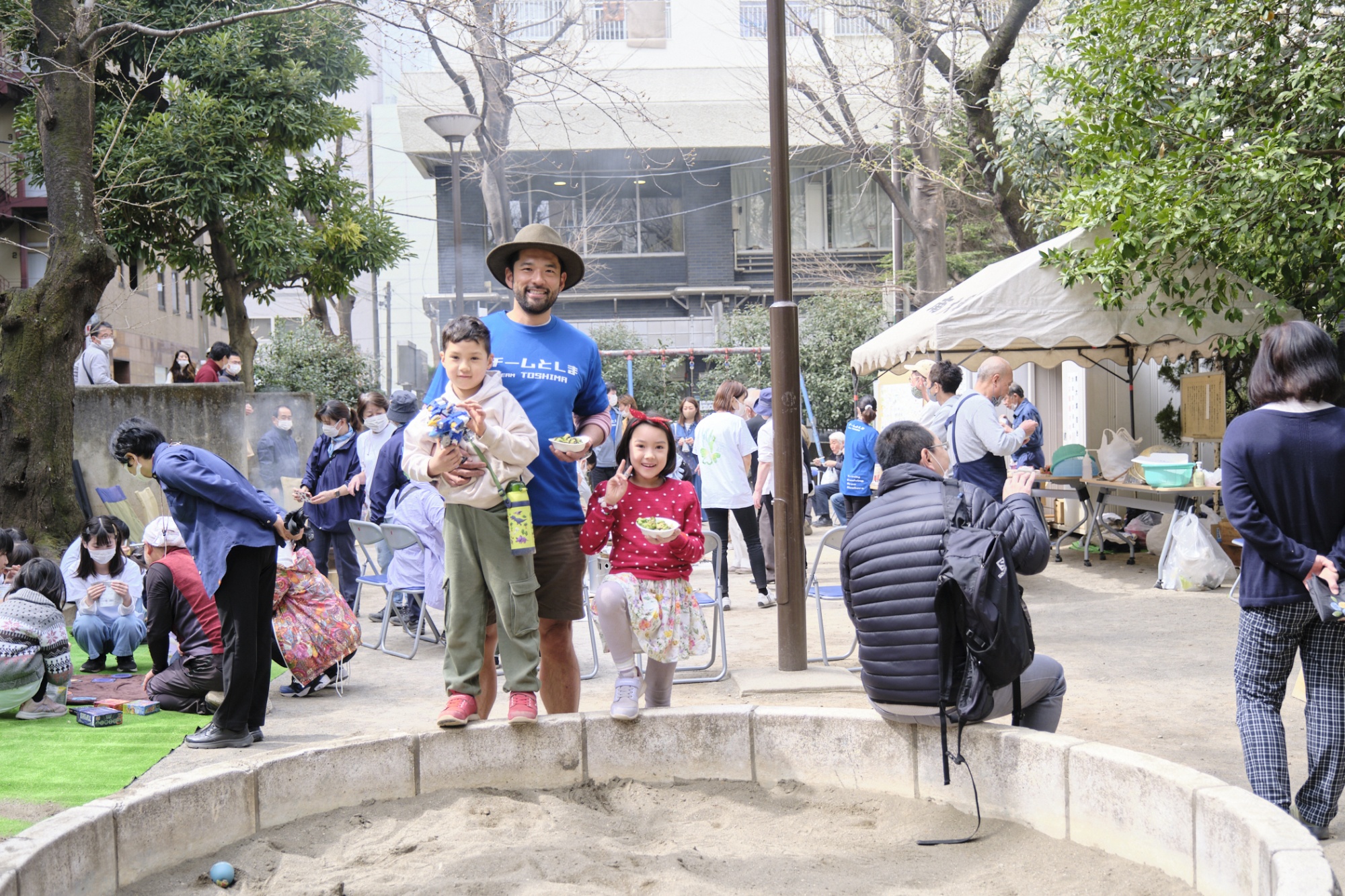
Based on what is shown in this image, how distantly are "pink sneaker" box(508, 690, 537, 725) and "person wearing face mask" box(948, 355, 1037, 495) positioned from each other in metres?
4.52

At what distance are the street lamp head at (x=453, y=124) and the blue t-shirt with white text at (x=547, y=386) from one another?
10106 mm

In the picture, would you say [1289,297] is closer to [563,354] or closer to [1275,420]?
[1275,420]

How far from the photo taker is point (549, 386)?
4180 millimetres

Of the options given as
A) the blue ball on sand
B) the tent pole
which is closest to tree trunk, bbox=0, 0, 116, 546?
the blue ball on sand

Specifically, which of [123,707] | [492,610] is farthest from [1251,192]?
[123,707]

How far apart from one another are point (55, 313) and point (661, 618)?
7.97 m

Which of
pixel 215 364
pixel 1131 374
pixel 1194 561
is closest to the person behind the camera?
pixel 1194 561

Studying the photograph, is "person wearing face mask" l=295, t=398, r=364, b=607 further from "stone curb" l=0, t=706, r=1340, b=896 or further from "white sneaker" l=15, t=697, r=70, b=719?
"stone curb" l=0, t=706, r=1340, b=896

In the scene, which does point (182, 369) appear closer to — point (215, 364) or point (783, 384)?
point (215, 364)

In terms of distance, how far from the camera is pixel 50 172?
10.2 m

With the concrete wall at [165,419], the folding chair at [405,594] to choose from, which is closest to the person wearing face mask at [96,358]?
the concrete wall at [165,419]

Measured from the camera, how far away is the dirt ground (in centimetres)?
511

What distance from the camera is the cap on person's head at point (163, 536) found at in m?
6.28

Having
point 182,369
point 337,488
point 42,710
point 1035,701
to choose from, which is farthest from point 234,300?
point 1035,701
